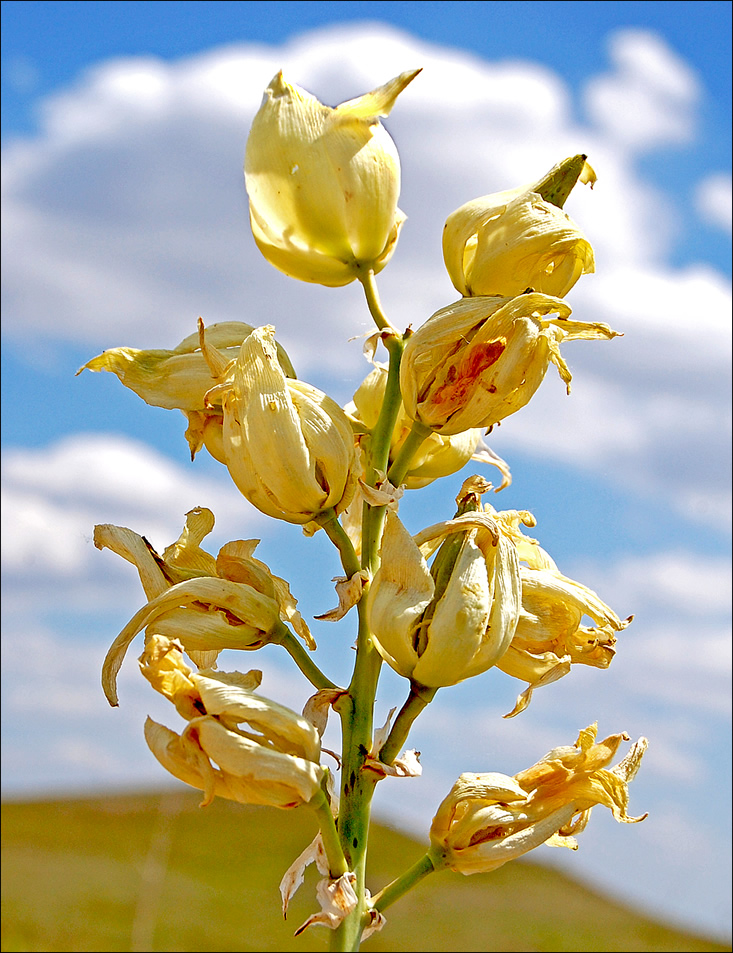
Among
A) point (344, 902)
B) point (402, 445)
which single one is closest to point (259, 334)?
point (402, 445)

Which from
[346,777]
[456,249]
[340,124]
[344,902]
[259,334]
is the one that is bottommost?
[344,902]

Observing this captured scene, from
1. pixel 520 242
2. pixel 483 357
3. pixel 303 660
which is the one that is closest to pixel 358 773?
pixel 303 660

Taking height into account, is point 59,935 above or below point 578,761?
below

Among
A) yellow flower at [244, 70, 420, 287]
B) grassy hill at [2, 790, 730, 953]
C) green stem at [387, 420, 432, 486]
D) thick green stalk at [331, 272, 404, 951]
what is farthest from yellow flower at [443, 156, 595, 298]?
grassy hill at [2, 790, 730, 953]

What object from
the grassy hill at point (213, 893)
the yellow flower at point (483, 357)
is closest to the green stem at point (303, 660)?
the yellow flower at point (483, 357)

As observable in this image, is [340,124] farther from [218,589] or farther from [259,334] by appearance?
[218,589]

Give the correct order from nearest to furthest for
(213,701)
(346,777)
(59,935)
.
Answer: (213,701) → (346,777) → (59,935)
